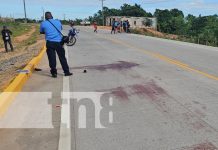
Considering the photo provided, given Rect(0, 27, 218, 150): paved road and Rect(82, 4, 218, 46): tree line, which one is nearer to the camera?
Rect(0, 27, 218, 150): paved road

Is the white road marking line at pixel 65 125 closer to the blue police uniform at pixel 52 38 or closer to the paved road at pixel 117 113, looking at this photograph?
the paved road at pixel 117 113

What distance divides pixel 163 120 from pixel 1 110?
10.1 ft

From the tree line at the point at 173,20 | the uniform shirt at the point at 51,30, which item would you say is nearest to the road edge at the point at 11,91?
the uniform shirt at the point at 51,30

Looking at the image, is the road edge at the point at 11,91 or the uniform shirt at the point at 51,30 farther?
the uniform shirt at the point at 51,30

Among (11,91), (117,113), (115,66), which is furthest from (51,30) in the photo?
(117,113)

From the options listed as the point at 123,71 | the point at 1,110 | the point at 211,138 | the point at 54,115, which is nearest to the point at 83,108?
the point at 54,115

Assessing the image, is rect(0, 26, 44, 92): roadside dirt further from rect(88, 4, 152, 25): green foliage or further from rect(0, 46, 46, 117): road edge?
rect(88, 4, 152, 25): green foliage

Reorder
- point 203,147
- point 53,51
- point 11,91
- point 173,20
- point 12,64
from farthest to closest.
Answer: point 173,20 → point 12,64 → point 53,51 → point 11,91 → point 203,147

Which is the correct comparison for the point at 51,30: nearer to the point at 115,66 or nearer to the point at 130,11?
the point at 115,66

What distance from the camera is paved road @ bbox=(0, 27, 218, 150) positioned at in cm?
572

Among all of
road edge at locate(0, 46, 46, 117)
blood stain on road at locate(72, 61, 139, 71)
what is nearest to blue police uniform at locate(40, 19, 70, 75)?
road edge at locate(0, 46, 46, 117)

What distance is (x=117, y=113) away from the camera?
7.18m

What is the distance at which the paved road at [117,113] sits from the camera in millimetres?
5723

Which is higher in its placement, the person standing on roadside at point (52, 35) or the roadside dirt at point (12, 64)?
the person standing on roadside at point (52, 35)
